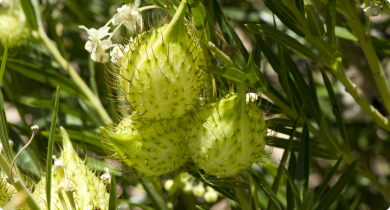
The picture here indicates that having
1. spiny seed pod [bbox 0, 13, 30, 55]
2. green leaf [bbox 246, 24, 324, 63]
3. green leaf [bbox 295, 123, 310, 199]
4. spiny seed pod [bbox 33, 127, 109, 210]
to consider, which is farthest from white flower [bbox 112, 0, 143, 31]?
spiny seed pod [bbox 0, 13, 30, 55]

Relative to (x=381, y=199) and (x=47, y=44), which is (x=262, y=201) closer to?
(x=381, y=199)

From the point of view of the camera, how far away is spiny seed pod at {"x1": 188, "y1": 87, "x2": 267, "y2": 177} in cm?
61

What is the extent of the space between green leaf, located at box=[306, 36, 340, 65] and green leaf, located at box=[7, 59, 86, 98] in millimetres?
850

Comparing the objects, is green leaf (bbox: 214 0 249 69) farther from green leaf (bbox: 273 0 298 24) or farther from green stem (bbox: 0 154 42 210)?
green stem (bbox: 0 154 42 210)

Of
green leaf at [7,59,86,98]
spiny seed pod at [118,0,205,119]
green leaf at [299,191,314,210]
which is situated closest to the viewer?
spiny seed pod at [118,0,205,119]

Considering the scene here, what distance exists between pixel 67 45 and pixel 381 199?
161 centimetres

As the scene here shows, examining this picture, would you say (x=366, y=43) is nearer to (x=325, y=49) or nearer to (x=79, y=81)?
(x=325, y=49)

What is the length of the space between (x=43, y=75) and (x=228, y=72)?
30.8 inches

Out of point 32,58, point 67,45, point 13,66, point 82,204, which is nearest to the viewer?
point 82,204

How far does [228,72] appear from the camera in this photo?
663mm

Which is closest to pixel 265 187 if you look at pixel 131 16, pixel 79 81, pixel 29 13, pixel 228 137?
pixel 228 137

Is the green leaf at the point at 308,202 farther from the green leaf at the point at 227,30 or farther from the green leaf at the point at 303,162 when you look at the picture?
the green leaf at the point at 227,30

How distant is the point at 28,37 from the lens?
1.32 meters

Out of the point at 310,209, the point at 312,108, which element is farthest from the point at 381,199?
the point at 310,209
